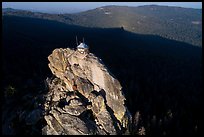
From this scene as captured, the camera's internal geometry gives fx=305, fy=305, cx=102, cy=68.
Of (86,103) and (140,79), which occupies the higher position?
(86,103)

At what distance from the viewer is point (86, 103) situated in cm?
5097

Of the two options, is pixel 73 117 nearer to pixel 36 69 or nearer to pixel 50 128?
pixel 50 128

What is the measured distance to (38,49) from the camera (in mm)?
88000

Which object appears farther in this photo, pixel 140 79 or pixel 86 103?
pixel 140 79

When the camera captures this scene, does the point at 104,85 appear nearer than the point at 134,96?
Yes

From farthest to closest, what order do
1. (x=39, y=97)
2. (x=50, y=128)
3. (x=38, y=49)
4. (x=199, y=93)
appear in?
(x=38, y=49), (x=199, y=93), (x=39, y=97), (x=50, y=128)

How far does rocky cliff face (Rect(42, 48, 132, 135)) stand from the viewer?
4669 cm

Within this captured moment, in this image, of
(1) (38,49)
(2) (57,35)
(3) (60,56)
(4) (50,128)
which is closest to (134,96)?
(3) (60,56)

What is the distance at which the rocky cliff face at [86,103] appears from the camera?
46.7m

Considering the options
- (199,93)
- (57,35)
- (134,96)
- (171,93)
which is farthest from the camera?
(57,35)

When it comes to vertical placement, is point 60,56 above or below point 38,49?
above

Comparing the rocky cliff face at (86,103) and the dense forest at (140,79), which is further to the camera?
the dense forest at (140,79)

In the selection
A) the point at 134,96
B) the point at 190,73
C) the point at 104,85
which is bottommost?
the point at 190,73

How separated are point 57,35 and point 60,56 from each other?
63.9m
